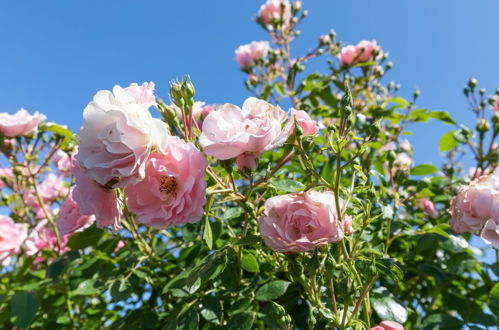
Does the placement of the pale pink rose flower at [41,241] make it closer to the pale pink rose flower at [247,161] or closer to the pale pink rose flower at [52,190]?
the pale pink rose flower at [52,190]

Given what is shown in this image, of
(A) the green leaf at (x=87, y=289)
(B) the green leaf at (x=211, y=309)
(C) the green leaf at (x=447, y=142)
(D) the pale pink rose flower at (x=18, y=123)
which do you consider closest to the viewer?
(B) the green leaf at (x=211, y=309)

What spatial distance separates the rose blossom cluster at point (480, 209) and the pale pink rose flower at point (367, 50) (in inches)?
62.0

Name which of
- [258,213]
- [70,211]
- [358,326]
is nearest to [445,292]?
[358,326]

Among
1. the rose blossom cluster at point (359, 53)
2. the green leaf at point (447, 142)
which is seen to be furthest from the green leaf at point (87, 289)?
the rose blossom cluster at point (359, 53)

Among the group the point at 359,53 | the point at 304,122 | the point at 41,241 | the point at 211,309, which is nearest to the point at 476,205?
the point at 304,122

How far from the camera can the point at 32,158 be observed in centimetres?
187

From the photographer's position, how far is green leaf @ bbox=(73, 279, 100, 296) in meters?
1.38

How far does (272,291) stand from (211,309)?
203mm

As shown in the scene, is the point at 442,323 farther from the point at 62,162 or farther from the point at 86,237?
the point at 62,162

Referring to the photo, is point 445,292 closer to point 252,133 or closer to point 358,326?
point 358,326

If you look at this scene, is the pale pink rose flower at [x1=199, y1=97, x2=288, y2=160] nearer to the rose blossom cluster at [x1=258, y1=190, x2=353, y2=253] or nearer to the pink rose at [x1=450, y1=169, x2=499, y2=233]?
the rose blossom cluster at [x1=258, y1=190, x2=353, y2=253]

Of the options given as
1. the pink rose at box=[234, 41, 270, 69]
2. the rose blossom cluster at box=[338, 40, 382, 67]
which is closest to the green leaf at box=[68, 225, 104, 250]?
the rose blossom cluster at box=[338, 40, 382, 67]

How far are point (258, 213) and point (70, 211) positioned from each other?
64 cm

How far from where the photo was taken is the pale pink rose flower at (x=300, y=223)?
86 cm
